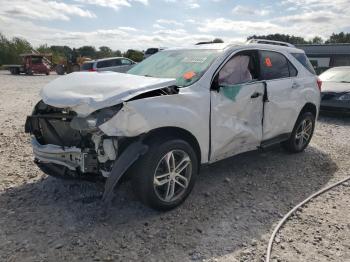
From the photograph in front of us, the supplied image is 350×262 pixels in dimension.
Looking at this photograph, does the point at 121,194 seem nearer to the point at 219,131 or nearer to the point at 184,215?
the point at 184,215

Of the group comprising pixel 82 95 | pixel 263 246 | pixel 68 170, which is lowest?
pixel 263 246

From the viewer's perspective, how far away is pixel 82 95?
3.31 metres

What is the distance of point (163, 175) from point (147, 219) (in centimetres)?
49

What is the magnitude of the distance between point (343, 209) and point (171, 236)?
2.08 meters

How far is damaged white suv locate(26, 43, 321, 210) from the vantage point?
323 centimetres

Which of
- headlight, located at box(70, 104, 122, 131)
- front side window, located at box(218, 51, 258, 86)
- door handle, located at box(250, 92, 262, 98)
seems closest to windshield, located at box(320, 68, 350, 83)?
front side window, located at box(218, 51, 258, 86)

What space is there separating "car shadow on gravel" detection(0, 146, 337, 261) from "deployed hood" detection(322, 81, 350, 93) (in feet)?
16.5

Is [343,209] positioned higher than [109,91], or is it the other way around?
[109,91]

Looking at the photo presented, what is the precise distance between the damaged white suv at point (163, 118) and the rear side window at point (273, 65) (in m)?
0.02

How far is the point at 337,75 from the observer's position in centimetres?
1037

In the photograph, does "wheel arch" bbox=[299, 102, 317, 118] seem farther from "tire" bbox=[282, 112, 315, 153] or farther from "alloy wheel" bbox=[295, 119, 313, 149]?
"alloy wheel" bbox=[295, 119, 313, 149]

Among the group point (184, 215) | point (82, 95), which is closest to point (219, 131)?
point (184, 215)

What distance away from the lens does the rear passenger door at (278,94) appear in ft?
15.5

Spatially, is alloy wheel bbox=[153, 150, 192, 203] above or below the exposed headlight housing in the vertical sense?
below
